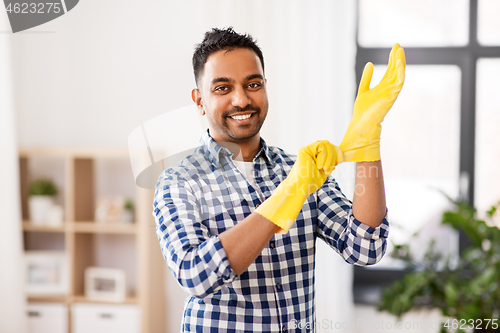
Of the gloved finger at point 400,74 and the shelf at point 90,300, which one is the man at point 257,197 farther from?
the shelf at point 90,300

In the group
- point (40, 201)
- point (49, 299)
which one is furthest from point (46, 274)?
point (40, 201)

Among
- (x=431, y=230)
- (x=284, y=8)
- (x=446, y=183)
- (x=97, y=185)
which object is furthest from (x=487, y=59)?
(x=97, y=185)

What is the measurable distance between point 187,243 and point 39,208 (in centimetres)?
180

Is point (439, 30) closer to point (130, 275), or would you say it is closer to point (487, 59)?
point (487, 59)

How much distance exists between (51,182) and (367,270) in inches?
73.1

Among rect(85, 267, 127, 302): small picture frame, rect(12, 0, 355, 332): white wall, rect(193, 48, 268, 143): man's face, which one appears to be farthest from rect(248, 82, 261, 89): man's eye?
rect(85, 267, 127, 302): small picture frame

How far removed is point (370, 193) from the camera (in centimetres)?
93

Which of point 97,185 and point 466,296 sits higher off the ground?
point 97,185

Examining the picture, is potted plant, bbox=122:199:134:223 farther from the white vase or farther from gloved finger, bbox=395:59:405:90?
gloved finger, bbox=395:59:405:90

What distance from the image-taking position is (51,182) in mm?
2330

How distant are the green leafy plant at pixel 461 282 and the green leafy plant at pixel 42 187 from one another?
1.84 metres

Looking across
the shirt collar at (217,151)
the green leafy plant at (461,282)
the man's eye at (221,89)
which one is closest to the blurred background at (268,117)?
the green leafy plant at (461,282)

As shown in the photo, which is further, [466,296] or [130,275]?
[130,275]

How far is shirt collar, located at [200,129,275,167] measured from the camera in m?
1.06
